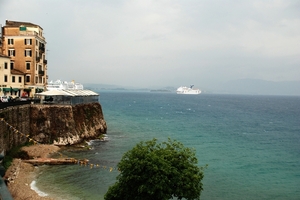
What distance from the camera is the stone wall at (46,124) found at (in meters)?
40.8

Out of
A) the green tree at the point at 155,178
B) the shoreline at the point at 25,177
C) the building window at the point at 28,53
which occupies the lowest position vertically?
the shoreline at the point at 25,177

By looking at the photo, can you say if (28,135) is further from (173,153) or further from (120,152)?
(173,153)

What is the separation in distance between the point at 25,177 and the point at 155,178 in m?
19.6

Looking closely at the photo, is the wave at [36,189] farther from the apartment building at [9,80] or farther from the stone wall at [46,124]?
the apartment building at [9,80]

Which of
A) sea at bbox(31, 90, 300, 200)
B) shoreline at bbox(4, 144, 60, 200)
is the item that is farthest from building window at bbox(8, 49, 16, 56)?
shoreline at bbox(4, 144, 60, 200)

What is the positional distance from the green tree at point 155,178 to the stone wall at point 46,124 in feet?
76.7

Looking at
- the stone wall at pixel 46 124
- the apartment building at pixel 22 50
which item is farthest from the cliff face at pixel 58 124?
the apartment building at pixel 22 50

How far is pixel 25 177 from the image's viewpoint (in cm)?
3306

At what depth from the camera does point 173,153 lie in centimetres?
2317

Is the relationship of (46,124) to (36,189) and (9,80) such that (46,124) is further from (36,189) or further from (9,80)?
(36,189)

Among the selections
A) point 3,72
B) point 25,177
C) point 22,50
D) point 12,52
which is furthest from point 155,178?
point 12,52

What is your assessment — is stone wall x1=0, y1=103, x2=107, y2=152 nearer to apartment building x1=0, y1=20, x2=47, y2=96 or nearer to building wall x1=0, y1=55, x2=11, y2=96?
building wall x1=0, y1=55, x2=11, y2=96

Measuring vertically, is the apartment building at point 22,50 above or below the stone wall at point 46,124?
above

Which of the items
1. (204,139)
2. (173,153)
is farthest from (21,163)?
(204,139)
